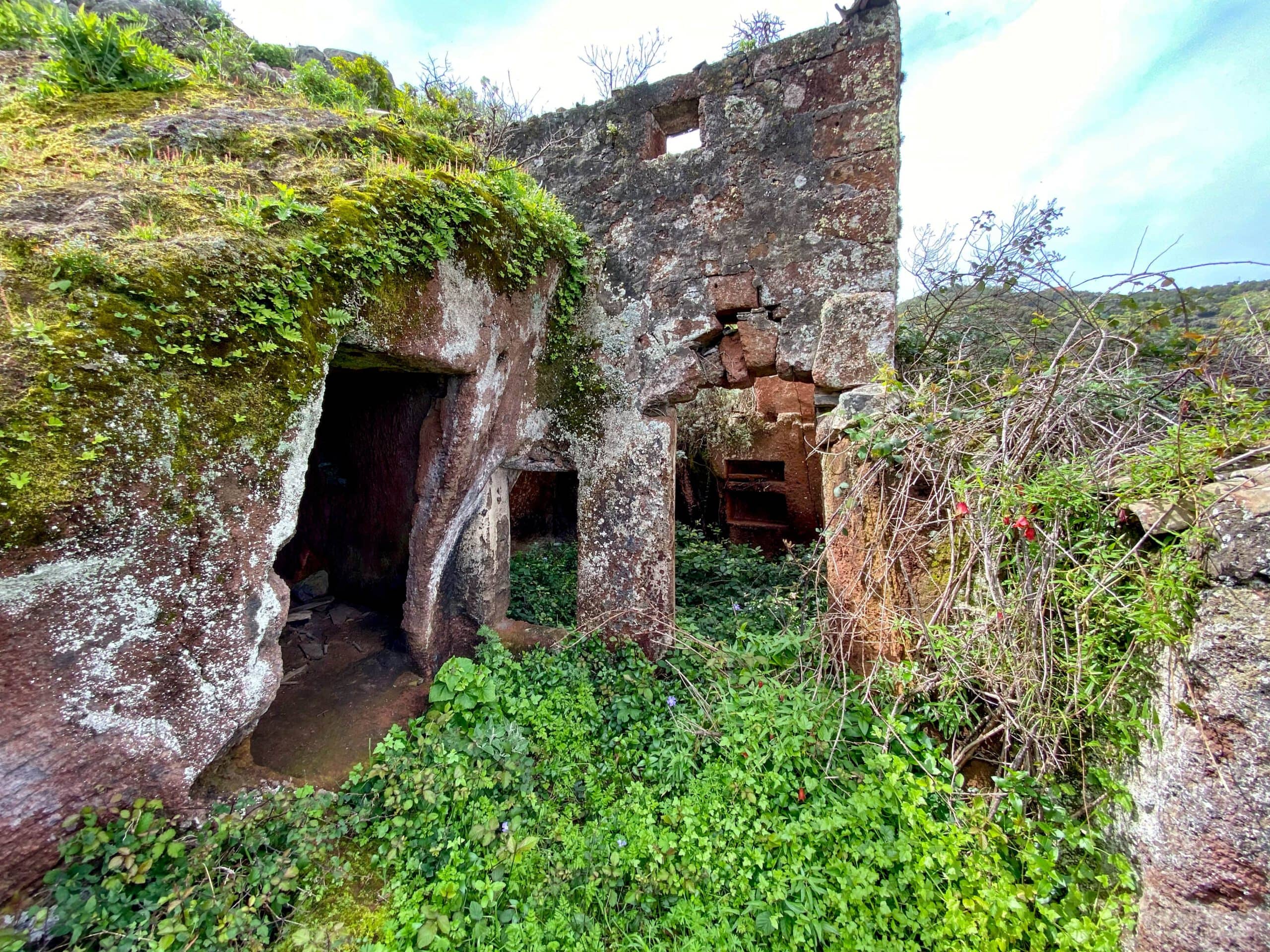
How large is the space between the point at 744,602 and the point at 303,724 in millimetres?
3376

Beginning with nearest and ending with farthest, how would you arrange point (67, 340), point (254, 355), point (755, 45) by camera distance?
point (67, 340), point (254, 355), point (755, 45)

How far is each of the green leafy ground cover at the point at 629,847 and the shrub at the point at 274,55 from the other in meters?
6.87

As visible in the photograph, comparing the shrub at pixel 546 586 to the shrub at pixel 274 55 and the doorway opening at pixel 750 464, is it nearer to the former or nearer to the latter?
the doorway opening at pixel 750 464

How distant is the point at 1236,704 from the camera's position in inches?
56.5

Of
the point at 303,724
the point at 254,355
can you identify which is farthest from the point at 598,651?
the point at 254,355

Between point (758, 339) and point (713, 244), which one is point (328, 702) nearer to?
point (758, 339)

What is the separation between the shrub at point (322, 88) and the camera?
11.8ft

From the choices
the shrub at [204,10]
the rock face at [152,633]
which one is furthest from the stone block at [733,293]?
the shrub at [204,10]

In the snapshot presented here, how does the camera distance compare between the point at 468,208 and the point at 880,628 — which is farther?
the point at 468,208

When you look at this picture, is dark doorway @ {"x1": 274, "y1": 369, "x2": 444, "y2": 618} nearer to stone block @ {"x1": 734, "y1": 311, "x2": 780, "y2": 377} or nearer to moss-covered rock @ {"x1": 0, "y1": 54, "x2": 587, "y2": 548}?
moss-covered rock @ {"x1": 0, "y1": 54, "x2": 587, "y2": 548}

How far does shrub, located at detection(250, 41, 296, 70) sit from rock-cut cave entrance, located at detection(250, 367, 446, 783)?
13.8ft

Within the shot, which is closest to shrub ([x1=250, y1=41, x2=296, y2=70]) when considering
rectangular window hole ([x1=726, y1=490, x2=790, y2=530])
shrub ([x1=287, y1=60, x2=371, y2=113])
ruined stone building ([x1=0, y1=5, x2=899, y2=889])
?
shrub ([x1=287, y1=60, x2=371, y2=113])

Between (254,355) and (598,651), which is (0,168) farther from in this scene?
(598,651)

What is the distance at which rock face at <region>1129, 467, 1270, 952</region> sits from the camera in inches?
55.2
